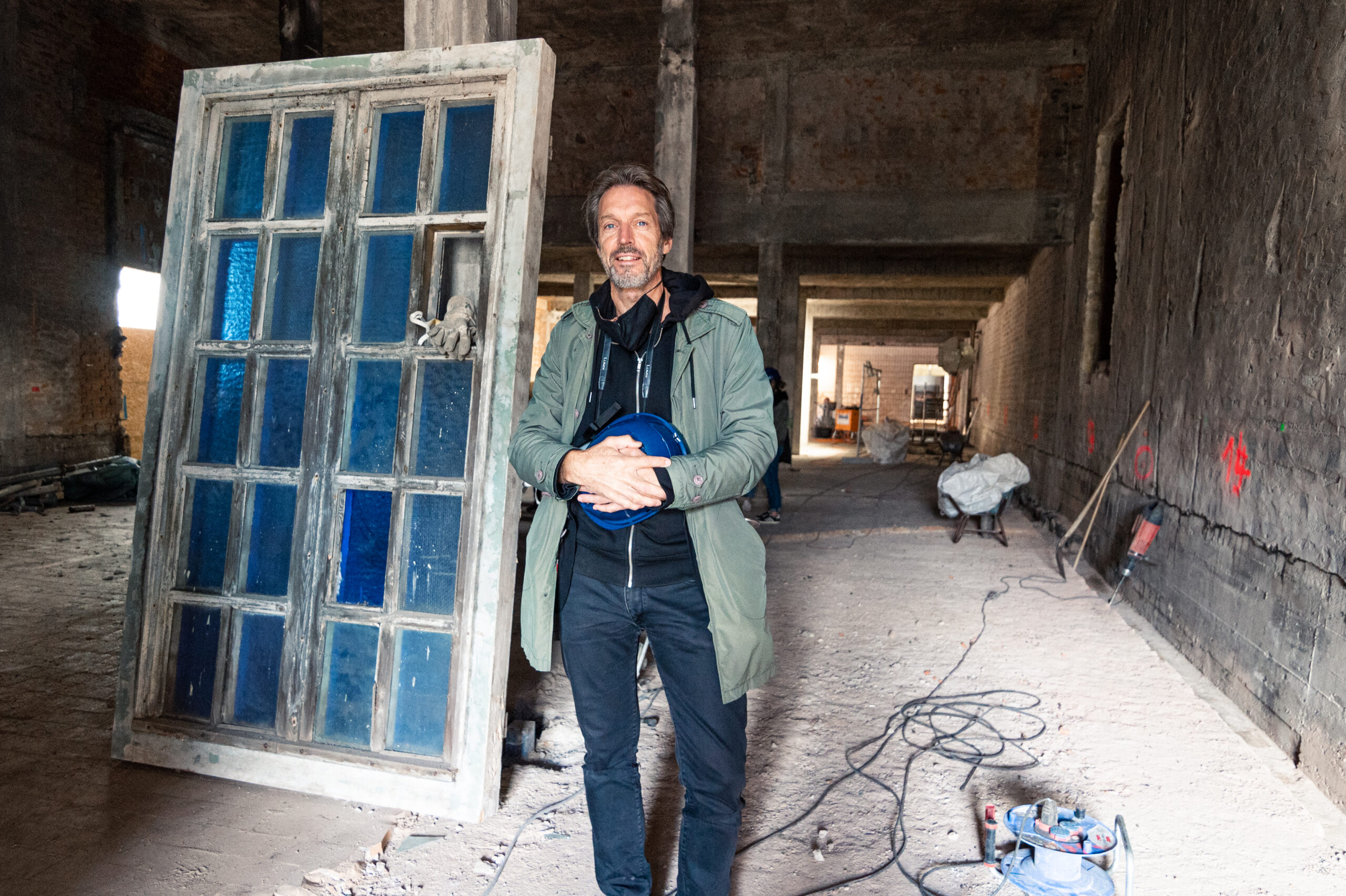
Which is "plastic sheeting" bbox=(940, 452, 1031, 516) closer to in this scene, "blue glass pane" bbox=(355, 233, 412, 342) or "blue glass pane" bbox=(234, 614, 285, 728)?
"blue glass pane" bbox=(355, 233, 412, 342)

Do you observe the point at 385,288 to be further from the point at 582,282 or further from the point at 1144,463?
the point at 582,282

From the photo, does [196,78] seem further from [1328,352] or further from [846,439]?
[846,439]

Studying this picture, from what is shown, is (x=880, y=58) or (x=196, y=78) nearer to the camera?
(x=196, y=78)

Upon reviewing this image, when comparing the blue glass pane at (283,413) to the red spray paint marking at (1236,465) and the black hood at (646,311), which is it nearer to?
the black hood at (646,311)

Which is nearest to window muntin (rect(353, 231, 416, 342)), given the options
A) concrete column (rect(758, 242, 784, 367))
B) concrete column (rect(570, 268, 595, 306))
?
concrete column (rect(758, 242, 784, 367))

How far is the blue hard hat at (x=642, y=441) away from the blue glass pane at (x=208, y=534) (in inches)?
59.6

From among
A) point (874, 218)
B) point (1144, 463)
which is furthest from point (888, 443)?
point (1144, 463)

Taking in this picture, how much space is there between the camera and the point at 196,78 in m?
2.62

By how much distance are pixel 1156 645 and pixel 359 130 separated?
4656mm

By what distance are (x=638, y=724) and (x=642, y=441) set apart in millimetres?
699

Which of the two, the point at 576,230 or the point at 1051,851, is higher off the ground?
the point at 576,230

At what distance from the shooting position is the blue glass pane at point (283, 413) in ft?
8.13

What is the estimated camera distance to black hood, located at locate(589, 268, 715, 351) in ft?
5.88

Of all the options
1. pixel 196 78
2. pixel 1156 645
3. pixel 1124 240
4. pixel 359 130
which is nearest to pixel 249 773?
pixel 359 130
